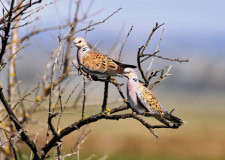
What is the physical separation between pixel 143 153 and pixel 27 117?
33.1 metres

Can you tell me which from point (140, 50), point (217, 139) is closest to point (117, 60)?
point (140, 50)

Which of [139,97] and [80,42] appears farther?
[80,42]

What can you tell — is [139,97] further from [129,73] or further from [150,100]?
[129,73]

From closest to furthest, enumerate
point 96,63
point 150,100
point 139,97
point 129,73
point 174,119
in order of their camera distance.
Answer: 1. point 174,119
2. point 139,97
3. point 150,100
4. point 129,73
5. point 96,63

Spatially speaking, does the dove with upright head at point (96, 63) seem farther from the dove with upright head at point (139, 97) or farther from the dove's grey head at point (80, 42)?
the dove with upright head at point (139, 97)

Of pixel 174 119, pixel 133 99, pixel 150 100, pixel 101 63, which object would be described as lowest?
pixel 174 119

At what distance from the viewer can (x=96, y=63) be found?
8422 mm

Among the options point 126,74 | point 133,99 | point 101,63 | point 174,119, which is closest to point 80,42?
point 101,63

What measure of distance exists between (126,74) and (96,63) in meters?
0.71

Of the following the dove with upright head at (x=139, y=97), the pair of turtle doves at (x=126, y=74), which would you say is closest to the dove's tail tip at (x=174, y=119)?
the pair of turtle doves at (x=126, y=74)

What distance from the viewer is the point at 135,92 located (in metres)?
7.60

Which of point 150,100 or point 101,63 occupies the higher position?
point 101,63

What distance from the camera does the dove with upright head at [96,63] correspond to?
26.4 ft

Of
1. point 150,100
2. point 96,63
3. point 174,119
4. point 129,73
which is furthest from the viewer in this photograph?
point 96,63
